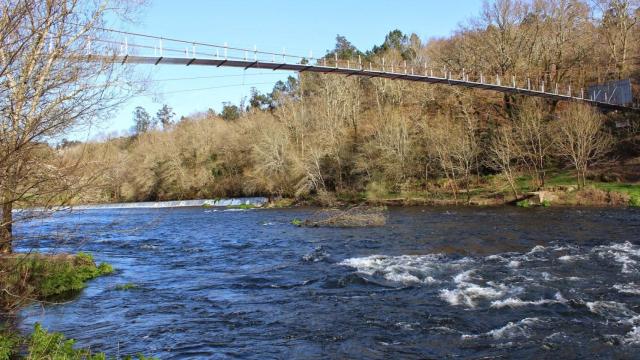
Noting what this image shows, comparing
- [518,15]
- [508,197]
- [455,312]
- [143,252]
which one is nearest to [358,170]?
[508,197]

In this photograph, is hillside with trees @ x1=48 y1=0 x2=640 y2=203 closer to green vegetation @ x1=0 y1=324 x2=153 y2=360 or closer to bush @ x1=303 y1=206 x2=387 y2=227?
bush @ x1=303 y1=206 x2=387 y2=227

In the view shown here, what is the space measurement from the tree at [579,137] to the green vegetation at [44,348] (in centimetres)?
3970

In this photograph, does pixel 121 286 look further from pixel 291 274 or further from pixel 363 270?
pixel 363 270

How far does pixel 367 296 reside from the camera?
50.2 ft

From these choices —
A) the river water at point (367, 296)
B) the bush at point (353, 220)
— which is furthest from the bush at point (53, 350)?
the bush at point (353, 220)

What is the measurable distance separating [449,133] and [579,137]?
1228 centimetres

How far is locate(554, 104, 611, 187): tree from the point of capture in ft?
135

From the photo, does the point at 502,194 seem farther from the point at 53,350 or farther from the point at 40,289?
the point at 53,350

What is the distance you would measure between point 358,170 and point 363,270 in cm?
3618

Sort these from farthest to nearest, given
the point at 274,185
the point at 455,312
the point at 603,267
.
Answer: the point at 274,185 < the point at 603,267 < the point at 455,312

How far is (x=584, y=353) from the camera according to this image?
1015cm

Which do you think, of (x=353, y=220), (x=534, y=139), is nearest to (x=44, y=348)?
(x=353, y=220)

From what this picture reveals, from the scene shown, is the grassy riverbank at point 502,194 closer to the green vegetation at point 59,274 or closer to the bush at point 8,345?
the green vegetation at point 59,274

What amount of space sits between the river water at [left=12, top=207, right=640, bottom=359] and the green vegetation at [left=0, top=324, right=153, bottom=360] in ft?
5.06
